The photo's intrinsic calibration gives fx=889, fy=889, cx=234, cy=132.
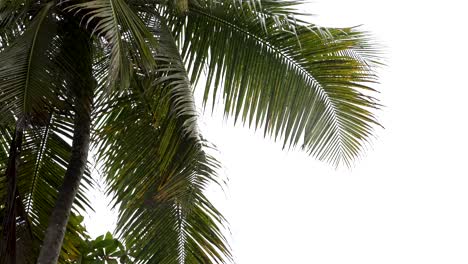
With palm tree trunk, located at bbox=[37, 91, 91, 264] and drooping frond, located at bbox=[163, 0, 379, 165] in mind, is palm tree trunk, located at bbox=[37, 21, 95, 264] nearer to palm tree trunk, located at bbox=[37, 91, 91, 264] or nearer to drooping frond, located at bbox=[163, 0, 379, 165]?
palm tree trunk, located at bbox=[37, 91, 91, 264]

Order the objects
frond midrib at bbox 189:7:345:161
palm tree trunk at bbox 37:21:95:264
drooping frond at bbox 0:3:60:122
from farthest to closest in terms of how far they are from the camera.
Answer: frond midrib at bbox 189:7:345:161 < palm tree trunk at bbox 37:21:95:264 < drooping frond at bbox 0:3:60:122

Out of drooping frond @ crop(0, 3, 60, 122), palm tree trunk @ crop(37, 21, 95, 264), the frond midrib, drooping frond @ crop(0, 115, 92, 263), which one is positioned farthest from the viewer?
drooping frond @ crop(0, 115, 92, 263)

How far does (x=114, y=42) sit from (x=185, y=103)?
80 cm

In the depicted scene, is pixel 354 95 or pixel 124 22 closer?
pixel 124 22

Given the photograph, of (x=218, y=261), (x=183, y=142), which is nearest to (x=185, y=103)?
(x=183, y=142)

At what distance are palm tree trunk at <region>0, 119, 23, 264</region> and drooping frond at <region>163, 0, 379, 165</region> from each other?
160 centimetres

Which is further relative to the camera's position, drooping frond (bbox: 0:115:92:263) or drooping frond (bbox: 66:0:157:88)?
drooping frond (bbox: 0:115:92:263)

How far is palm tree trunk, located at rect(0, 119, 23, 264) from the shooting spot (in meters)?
6.89

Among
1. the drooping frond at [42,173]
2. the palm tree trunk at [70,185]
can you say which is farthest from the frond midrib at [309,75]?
the drooping frond at [42,173]

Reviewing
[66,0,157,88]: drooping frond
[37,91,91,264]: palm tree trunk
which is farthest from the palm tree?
[66,0,157,88]: drooping frond

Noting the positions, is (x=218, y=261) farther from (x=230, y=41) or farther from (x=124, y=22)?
(x=124, y=22)

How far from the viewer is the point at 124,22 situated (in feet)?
20.2

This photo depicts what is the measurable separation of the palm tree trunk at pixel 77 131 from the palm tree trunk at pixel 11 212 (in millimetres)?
333

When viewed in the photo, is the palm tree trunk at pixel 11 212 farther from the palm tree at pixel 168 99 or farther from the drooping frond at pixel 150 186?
the drooping frond at pixel 150 186
